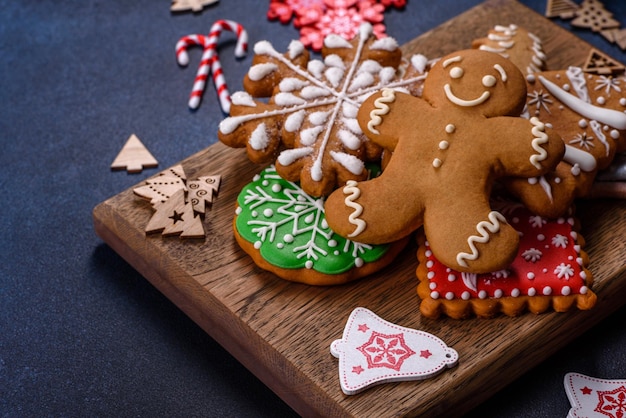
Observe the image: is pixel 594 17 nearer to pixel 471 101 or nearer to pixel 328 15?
pixel 328 15

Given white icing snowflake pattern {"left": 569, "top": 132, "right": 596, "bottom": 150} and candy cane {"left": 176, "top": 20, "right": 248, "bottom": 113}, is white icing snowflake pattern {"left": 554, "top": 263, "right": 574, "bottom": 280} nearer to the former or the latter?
white icing snowflake pattern {"left": 569, "top": 132, "right": 596, "bottom": 150}

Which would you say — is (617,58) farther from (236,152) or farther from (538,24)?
(236,152)

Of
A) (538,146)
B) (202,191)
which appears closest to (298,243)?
(202,191)

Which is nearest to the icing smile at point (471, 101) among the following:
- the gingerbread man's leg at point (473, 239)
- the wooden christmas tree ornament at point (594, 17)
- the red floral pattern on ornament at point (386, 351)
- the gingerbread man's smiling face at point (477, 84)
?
the gingerbread man's smiling face at point (477, 84)

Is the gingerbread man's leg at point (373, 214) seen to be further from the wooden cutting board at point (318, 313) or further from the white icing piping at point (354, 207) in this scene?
the wooden cutting board at point (318, 313)

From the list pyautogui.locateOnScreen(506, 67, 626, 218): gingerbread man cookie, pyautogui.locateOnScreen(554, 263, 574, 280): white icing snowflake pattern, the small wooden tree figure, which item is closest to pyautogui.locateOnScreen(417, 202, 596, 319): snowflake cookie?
pyautogui.locateOnScreen(554, 263, 574, 280): white icing snowflake pattern
